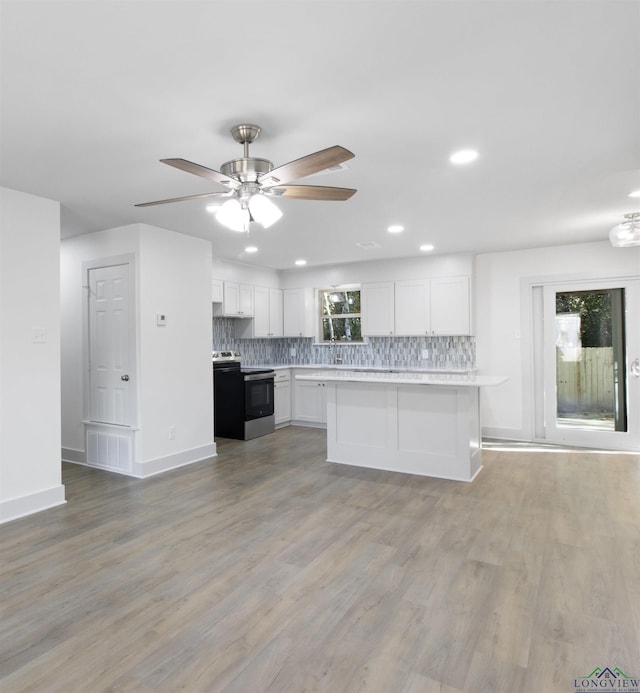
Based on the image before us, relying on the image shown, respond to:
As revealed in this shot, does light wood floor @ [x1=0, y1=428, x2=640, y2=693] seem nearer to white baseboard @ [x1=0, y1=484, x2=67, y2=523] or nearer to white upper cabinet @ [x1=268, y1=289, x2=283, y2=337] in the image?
white baseboard @ [x1=0, y1=484, x2=67, y2=523]

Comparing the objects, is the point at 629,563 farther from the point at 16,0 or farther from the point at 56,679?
the point at 16,0

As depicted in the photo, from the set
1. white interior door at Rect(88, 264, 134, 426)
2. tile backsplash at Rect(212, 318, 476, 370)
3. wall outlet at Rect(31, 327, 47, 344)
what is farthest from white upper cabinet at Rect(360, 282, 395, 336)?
wall outlet at Rect(31, 327, 47, 344)

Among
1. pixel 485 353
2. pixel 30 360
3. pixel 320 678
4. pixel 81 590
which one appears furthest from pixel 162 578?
pixel 485 353

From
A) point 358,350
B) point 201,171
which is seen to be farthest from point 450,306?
point 201,171

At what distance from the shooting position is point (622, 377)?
17.7ft

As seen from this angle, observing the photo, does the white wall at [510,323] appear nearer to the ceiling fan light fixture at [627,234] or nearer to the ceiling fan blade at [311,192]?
the ceiling fan light fixture at [627,234]

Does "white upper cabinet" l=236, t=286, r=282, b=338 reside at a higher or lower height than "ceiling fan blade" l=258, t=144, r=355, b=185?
lower

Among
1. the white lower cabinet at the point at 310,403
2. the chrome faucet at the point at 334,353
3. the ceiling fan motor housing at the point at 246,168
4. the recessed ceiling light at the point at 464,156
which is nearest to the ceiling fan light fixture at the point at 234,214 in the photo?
the ceiling fan motor housing at the point at 246,168

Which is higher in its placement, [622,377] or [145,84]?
[145,84]

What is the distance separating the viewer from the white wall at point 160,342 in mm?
4477

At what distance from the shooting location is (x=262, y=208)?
7.88 ft

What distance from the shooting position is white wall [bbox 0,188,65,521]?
343cm

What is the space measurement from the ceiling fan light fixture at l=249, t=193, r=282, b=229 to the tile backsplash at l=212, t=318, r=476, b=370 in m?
4.47

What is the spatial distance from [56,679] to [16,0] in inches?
99.7
